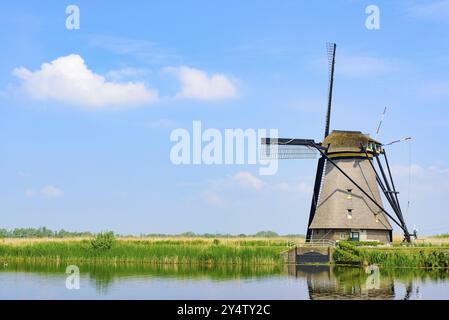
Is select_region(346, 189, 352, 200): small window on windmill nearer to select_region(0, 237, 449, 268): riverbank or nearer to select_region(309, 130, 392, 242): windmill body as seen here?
select_region(309, 130, 392, 242): windmill body

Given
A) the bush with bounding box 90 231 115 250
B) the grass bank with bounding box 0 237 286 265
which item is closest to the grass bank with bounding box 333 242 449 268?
the grass bank with bounding box 0 237 286 265

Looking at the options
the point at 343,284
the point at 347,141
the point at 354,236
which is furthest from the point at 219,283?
the point at 347,141

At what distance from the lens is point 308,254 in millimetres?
42125

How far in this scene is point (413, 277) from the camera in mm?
32531

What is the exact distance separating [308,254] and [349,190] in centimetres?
581

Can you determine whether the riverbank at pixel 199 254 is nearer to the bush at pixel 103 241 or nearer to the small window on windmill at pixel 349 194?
the bush at pixel 103 241

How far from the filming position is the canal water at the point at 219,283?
2564cm

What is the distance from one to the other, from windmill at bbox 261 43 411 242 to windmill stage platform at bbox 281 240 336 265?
2.55 meters

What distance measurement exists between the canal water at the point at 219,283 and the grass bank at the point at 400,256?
101cm

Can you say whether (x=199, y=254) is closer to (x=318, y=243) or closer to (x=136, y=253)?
(x=136, y=253)

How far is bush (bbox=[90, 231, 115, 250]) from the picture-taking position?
43781 mm

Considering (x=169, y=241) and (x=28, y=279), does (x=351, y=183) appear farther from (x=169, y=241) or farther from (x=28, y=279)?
(x=28, y=279)
